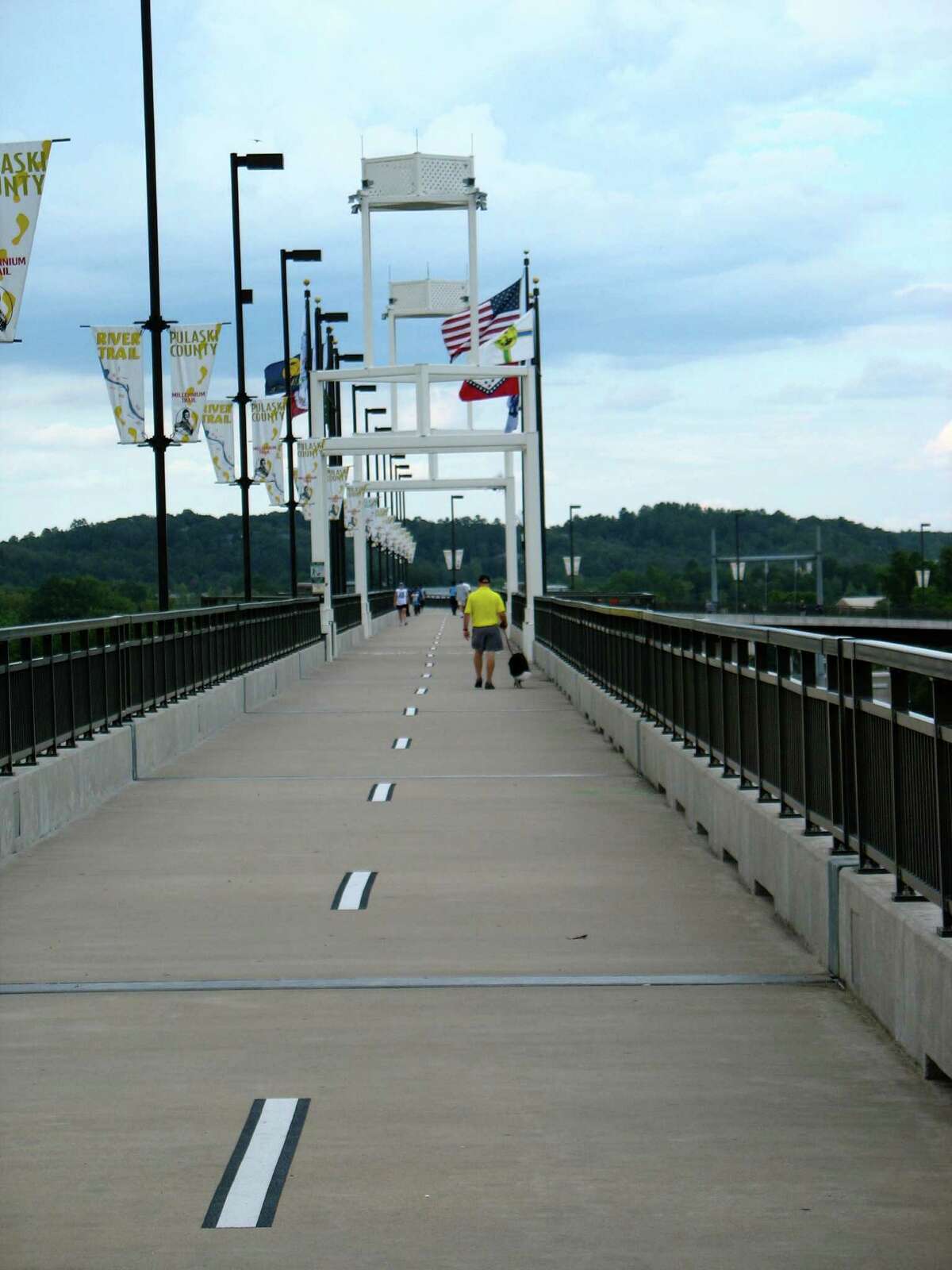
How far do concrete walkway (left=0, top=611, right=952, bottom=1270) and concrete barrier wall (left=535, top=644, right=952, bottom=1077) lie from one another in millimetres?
166

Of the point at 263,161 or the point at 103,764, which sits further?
the point at 263,161

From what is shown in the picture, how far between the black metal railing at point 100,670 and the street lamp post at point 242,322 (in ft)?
46.3

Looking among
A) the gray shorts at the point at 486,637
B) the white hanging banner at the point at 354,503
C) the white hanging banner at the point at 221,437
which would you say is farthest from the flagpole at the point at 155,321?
the white hanging banner at the point at 354,503

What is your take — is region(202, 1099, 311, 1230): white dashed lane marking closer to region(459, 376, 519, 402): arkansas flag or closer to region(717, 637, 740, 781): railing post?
region(717, 637, 740, 781): railing post

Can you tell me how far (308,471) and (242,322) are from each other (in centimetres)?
926

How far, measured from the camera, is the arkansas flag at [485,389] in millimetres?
56625

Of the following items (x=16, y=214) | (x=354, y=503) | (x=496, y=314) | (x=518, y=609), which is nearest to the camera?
(x=16, y=214)

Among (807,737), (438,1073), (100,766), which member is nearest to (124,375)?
(100,766)

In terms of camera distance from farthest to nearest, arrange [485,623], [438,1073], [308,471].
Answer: [308,471] < [485,623] < [438,1073]

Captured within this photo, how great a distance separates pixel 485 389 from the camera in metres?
56.8

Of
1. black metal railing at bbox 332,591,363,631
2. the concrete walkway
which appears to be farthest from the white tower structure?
the concrete walkway

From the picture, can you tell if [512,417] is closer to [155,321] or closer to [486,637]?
[486,637]

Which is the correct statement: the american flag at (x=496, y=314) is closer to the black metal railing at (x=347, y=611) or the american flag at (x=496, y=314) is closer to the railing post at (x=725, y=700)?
the black metal railing at (x=347, y=611)

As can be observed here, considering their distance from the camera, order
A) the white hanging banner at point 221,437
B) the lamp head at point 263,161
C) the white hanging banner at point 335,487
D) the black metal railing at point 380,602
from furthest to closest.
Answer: the black metal railing at point 380,602, the white hanging banner at point 335,487, the lamp head at point 263,161, the white hanging banner at point 221,437
